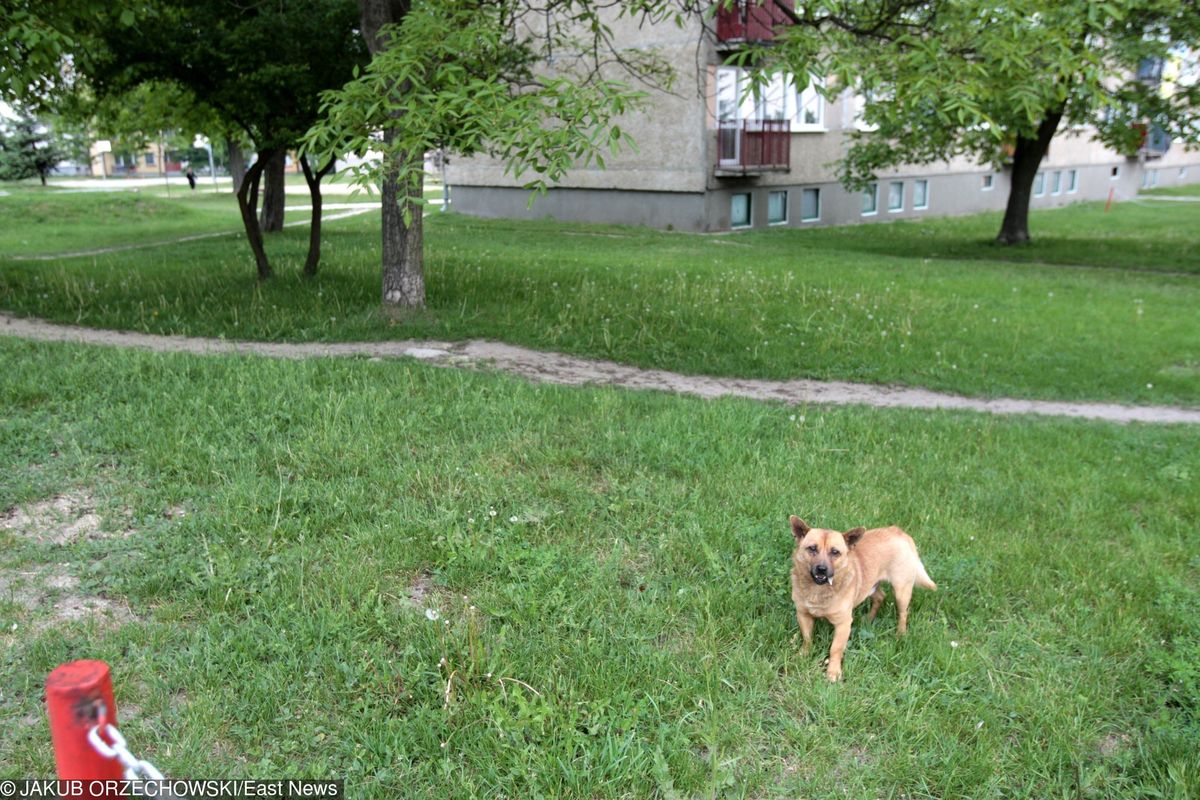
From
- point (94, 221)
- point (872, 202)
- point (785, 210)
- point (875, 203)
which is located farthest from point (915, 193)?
point (94, 221)

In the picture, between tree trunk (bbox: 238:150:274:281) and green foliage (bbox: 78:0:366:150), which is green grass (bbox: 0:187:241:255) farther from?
green foliage (bbox: 78:0:366:150)

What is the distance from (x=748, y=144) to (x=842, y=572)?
72.7 feet

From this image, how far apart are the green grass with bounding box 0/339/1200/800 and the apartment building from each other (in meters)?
15.8

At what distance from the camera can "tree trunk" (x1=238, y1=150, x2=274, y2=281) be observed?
11953mm

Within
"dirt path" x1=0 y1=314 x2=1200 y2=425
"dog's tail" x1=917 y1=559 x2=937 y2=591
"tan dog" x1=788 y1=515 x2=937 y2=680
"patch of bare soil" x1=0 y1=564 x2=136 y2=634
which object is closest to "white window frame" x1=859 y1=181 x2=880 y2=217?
"dirt path" x1=0 y1=314 x2=1200 y2=425

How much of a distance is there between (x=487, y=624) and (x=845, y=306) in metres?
9.02

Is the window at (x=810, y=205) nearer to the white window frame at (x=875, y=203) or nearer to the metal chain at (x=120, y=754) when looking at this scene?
the white window frame at (x=875, y=203)

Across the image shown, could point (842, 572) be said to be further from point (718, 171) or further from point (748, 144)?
point (748, 144)

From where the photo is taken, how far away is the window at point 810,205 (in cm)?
2788

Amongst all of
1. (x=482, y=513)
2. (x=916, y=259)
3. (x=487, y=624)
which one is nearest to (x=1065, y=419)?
(x=482, y=513)

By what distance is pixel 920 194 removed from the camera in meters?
32.8

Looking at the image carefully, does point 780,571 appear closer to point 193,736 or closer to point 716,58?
point 193,736

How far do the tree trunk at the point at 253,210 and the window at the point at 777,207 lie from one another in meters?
17.3

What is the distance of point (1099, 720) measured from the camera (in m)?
3.46
